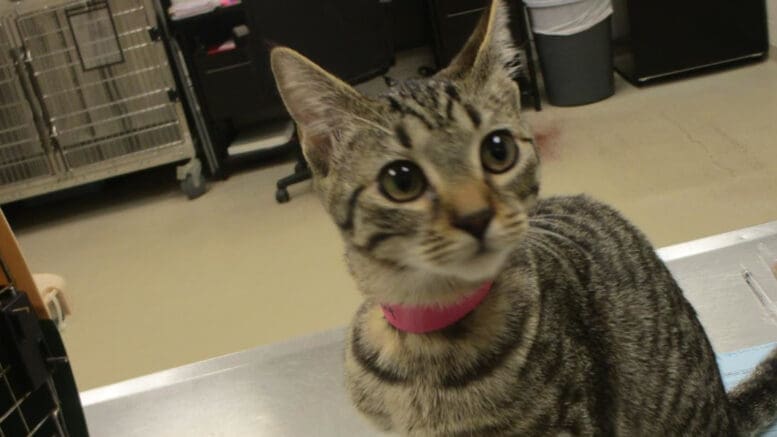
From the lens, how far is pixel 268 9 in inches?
108

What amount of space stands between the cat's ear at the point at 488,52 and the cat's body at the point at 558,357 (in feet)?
0.64

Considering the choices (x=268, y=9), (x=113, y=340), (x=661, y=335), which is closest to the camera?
(x=661, y=335)

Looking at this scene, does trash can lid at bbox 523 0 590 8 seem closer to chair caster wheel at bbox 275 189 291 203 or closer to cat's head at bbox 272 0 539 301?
chair caster wheel at bbox 275 189 291 203

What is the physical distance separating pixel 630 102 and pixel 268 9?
1.64m

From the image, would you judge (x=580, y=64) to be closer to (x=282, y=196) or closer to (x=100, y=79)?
(x=282, y=196)

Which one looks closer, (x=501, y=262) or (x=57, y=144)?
(x=501, y=262)

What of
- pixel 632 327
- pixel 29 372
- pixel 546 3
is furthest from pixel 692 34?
pixel 29 372

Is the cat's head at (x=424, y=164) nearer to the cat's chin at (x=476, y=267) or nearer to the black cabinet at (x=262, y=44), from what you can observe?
the cat's chin at (x=476, y=267)

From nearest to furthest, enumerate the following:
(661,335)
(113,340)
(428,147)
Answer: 1. (428,147)
2. (661,335)
3. (113,340)

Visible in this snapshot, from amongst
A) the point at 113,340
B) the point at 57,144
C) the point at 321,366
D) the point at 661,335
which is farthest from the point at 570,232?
the point at 57,144

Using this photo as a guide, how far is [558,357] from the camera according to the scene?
784 mm

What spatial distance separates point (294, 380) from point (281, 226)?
1902 millimetres

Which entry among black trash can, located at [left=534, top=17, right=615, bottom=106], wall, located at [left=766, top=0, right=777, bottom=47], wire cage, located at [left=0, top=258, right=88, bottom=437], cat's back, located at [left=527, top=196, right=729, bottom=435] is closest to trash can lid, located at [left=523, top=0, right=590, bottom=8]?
black trash can, located at [left=534, top=17, right=615, bottom=106]

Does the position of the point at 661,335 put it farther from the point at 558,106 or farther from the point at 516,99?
the point at 558,106
